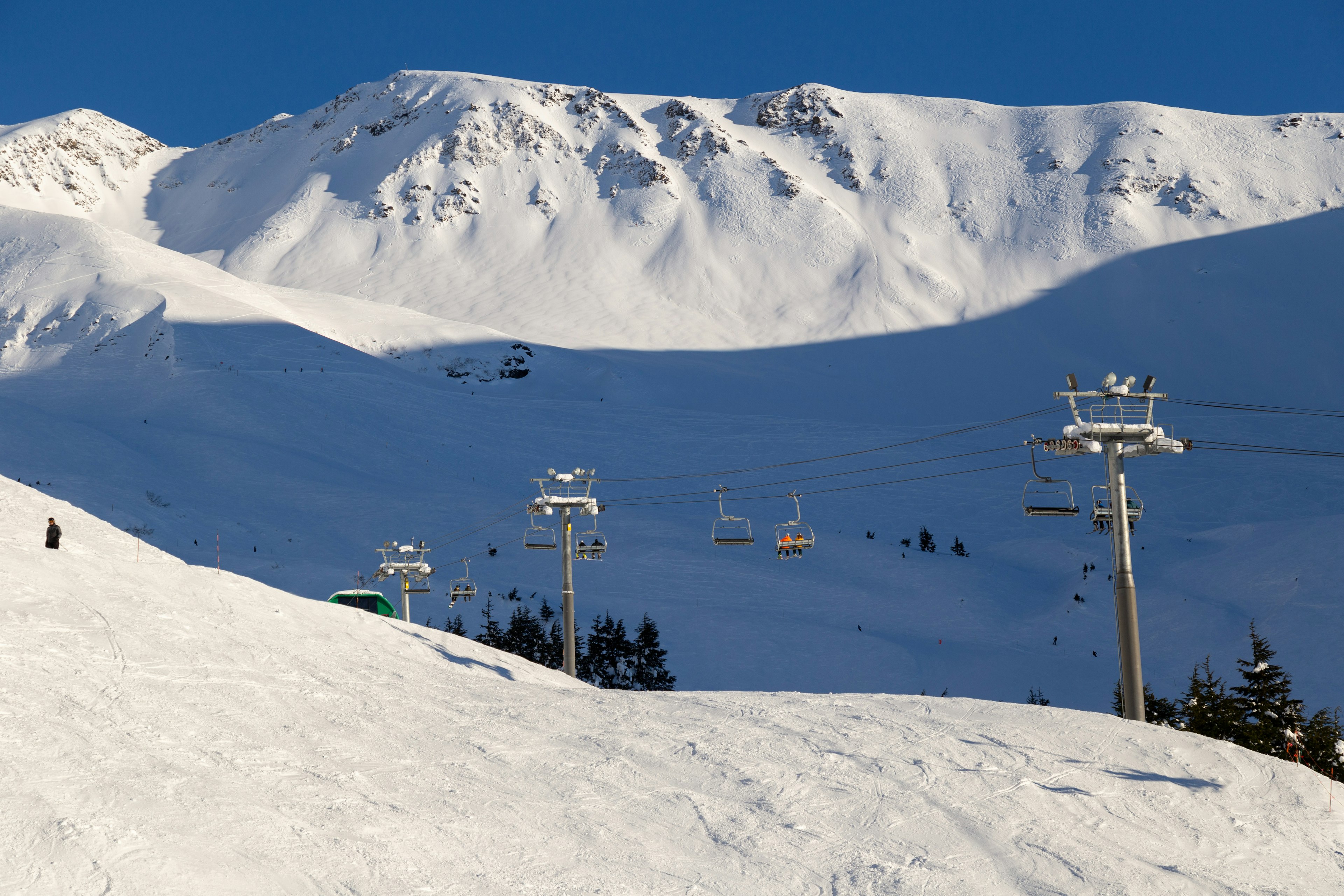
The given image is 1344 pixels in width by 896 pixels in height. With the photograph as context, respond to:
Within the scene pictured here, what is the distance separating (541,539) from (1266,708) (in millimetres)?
17603

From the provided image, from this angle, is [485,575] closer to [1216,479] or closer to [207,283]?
[1216,479]

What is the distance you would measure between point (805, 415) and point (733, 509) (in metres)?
36.4

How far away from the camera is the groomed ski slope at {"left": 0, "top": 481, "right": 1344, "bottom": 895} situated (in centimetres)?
1036

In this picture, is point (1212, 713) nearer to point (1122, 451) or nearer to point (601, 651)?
point (1122, 451)

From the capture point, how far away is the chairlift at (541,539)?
2739 centimetres

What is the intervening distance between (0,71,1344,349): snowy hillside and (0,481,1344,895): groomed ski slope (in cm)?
9382

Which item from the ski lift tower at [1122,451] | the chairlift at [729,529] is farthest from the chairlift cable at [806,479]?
the ski lift tower at [1122,451]

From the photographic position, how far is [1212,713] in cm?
2586

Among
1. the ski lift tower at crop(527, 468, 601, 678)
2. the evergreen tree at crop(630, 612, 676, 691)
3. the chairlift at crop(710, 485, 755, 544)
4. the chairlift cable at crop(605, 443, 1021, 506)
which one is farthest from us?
the chairlift cable at crop(605, 443, 1021, 506)

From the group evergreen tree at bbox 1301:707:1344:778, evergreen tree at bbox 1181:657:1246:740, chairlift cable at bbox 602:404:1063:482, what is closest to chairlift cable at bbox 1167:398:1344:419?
chairlift cable at bbox 602:404:1063:482

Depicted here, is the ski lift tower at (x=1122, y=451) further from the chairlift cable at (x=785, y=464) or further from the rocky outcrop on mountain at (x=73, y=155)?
the rocky outcrop on mountain at (x=73, y=155)

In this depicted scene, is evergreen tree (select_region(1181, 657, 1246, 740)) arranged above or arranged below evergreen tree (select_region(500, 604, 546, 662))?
below

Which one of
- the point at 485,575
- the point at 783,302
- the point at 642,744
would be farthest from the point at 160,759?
the point at 783,302

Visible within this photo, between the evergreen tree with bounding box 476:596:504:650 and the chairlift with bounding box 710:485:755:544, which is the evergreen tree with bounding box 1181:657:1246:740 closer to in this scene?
the chairlift with bounding box 710:485:755:544
